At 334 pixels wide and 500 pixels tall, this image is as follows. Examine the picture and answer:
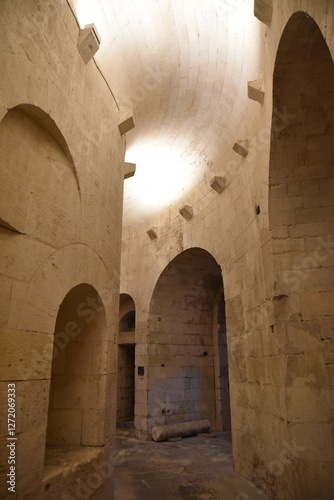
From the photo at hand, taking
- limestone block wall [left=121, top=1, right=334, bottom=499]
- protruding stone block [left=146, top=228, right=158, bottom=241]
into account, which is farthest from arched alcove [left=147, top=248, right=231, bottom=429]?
limestone block wall [left=121, top=1, right=334, bottom=499]

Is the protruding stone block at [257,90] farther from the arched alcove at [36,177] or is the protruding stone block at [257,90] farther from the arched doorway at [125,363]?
the arched doorway at [125,363]

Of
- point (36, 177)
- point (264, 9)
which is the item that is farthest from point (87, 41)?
point (264, 9)

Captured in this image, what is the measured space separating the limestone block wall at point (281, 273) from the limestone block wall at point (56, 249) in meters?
1.92

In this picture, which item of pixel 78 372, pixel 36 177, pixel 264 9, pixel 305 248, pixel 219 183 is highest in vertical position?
pixel 264 9

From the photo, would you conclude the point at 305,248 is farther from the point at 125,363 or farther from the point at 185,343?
the point at 125,363

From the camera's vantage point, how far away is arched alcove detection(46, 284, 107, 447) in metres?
3.59

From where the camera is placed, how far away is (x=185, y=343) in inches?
351

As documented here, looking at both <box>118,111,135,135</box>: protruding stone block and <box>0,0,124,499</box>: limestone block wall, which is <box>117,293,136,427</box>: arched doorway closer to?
<box>118,111,135,135</box>: protruding stone block

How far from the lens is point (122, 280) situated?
9781 millimetres

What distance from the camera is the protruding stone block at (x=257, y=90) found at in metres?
4.28

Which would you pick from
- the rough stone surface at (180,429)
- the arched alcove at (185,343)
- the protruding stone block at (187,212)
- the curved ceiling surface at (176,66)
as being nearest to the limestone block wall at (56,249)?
the curved ceiling surface at (176,66)

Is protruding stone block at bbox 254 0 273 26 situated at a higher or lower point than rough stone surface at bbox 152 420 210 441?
higher

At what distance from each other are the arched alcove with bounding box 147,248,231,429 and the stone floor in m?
1.07

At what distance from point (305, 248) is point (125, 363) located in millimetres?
8024
